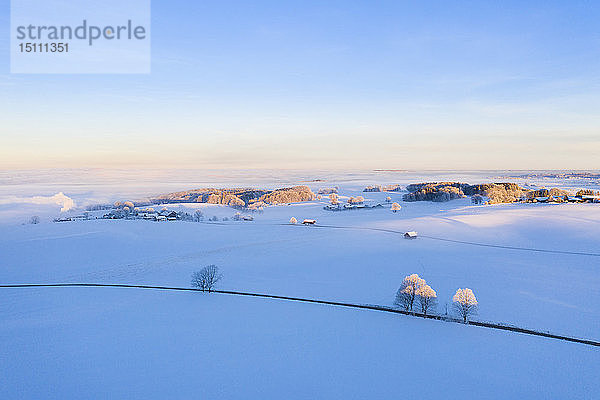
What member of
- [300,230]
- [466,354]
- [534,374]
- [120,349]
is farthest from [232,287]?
[300,230]

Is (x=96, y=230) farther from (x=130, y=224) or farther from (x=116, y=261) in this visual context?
(x=116, y=261)

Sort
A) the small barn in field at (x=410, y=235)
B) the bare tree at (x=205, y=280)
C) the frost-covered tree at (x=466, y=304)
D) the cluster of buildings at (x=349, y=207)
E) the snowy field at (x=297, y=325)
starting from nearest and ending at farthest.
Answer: the snowy field at (x=297, y=325)
the frost-covered tree at (x=466, y=304)
the bare tree at (x=205, y=280)
the small barn in field at (x=410, y=235)
the cluster of buildings at (x=349, y=207)

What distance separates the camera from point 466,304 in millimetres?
Answer: 21391

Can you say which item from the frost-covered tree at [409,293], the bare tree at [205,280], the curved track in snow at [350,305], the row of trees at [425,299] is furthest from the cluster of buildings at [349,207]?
the frost-covered tree at [409,293]

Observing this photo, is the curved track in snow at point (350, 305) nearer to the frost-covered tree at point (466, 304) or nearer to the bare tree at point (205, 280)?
the bare tree at point (205, 280)

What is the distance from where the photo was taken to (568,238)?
4472cm

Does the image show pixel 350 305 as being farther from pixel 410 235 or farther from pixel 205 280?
pixel 410 235

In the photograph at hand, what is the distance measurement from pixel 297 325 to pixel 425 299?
9.61 metres

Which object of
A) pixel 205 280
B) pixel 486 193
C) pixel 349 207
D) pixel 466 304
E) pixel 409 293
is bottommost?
pixel 205 280

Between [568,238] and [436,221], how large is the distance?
1996 centimetres

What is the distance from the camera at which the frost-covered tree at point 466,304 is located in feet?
70.2

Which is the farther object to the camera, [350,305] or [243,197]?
[243,197]

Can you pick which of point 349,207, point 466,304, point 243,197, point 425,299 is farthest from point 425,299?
point 243,197

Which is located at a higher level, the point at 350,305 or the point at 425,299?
the point at 425,299
